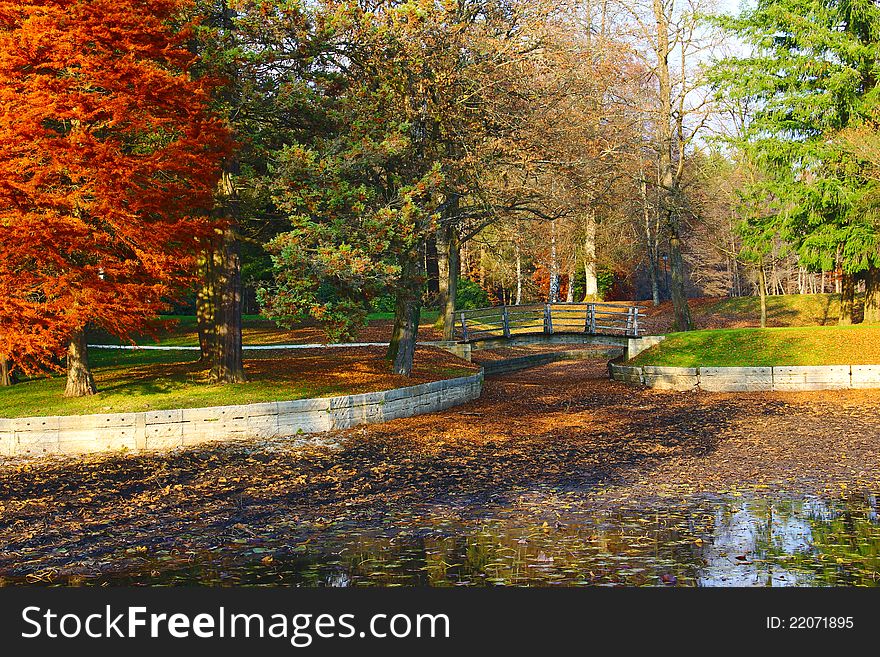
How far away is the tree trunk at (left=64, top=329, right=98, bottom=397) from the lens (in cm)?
1684

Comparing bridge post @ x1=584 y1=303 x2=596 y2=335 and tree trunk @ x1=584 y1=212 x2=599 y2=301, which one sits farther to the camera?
tree trunk @ x1=584 y1=212 x2=599 y2=301

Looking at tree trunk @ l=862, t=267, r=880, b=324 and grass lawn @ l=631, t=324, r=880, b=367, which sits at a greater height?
tree trunk @ l=862, t=267, r=880, b=324

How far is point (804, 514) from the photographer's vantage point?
9633 mm

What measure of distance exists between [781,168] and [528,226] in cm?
1247

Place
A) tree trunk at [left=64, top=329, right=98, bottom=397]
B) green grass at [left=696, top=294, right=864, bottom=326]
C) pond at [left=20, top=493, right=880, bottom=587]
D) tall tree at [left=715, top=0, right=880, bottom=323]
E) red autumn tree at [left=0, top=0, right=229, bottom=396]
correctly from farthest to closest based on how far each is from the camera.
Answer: green grass at [left=696, top=294, right=864, bottom=326] → tall tree at [left=715, top=0, right=880, bottom=323] → tree trunk at [left=64, top=329, right=98, bottom=397] → red autumn tree at [left=0, top=0, right=229, bottom=396] → pond at [left=20, top=493, right=880, bottom=587]

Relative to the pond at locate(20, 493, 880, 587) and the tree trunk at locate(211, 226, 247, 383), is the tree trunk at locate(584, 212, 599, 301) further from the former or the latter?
the pond at locate(20, 493, 880, 587)

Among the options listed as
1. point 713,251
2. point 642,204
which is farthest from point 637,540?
point 713,251

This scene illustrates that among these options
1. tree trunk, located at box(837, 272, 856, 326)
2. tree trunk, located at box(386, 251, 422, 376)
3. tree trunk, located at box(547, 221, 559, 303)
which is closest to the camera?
tree trunk, located at box(386, 251, 422, 376)

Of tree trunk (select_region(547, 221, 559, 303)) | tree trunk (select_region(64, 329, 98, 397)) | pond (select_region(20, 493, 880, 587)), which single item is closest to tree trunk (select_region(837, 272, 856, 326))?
tree trunk (select_region(547, 221, 559, 303))

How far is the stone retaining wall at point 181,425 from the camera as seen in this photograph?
14875 millimetres

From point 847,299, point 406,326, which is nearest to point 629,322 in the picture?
point 847,299

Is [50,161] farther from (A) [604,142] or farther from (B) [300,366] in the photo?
(A) [604,142]

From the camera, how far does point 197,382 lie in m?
18.4

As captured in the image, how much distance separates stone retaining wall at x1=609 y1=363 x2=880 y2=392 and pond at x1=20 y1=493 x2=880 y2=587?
41.3 ft
